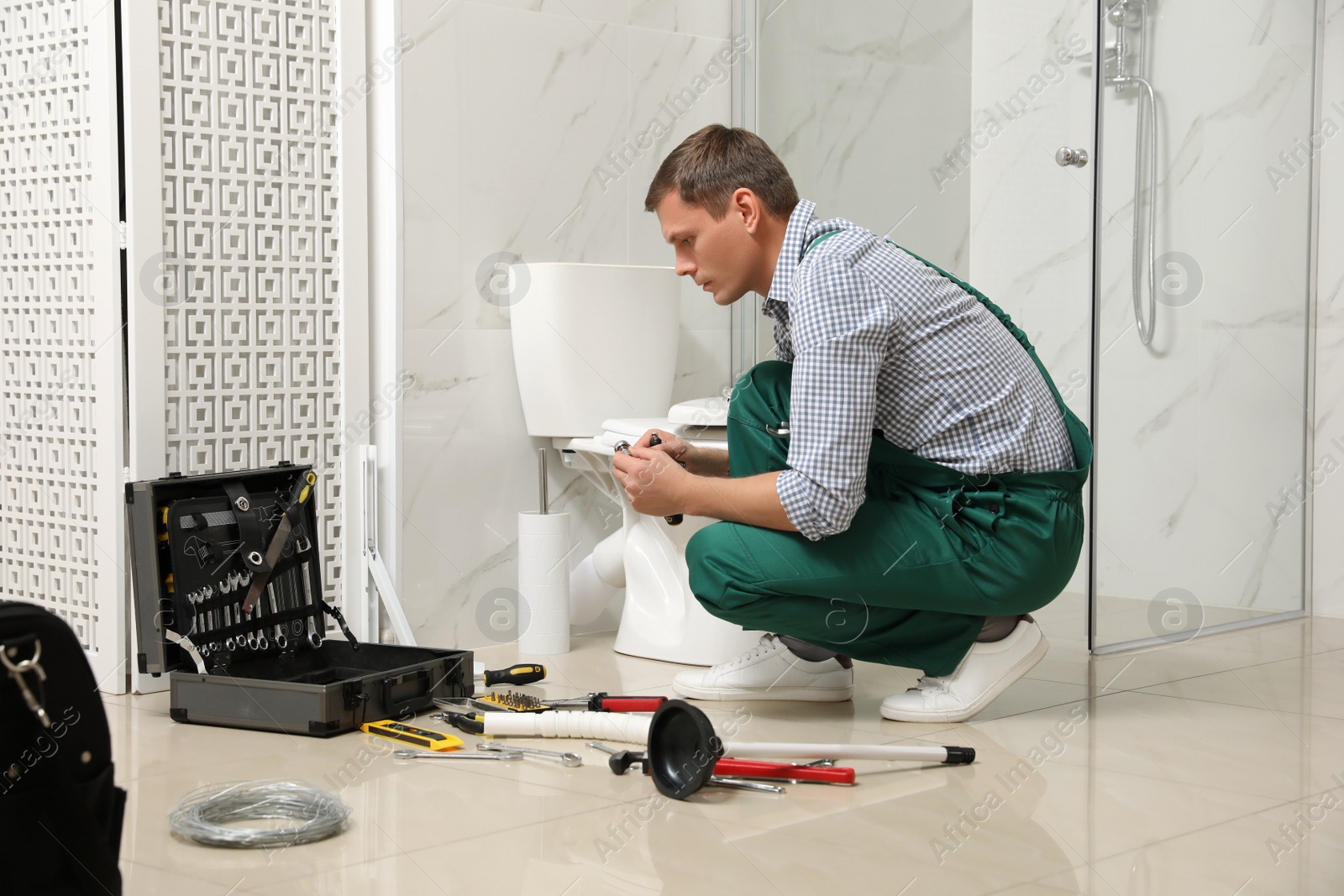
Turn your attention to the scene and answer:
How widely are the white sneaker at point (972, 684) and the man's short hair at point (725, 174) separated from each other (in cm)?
78

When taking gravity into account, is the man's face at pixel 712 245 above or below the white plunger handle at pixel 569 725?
above

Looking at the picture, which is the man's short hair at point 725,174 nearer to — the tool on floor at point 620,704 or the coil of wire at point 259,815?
the tool on floor at point 620,704

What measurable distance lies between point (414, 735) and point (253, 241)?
3.58 feet

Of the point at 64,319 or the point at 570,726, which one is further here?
the point at 64,319

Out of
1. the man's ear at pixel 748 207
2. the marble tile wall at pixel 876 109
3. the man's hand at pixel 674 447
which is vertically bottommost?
the man's hand at pixel 674 447

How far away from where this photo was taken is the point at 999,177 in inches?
103

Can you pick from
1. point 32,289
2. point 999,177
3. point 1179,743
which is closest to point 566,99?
point 999,177

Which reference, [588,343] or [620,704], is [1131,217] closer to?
[588,343]

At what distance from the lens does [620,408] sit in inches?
110

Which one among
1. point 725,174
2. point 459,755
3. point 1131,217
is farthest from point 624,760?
point 1131,217

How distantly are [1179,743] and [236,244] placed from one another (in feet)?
6.22

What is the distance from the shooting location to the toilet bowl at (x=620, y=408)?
258 cm

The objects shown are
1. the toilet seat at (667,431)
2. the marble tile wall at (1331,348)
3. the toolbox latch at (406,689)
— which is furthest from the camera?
the marble tile wall at (1331,348)

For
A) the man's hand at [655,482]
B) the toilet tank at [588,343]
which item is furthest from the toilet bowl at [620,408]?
the man's hand at [655,482]
